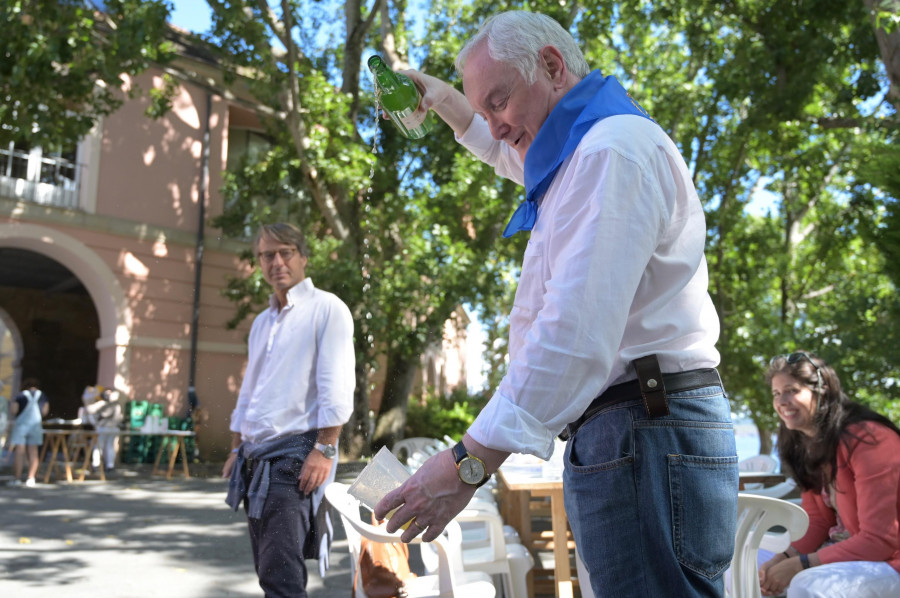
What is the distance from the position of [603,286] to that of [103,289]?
17.6 meters

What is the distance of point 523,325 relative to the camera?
1772 millimetres

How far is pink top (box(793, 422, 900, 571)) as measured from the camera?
2.97 meters

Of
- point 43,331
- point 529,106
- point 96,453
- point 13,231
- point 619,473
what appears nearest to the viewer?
point 619,473

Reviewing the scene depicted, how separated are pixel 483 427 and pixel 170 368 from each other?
17.7 metres

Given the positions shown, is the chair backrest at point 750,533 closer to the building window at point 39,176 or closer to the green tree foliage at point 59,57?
the green tree foliage at point 59,57

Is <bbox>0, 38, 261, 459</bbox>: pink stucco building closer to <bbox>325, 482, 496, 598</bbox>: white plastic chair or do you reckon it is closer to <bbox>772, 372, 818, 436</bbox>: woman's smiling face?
<bbox>325, 482, 496, 598</bbox>: white plastic chair

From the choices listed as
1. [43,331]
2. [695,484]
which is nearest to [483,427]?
[695,484]

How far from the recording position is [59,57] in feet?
34.2

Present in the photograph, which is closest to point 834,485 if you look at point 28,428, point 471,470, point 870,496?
point 870,496

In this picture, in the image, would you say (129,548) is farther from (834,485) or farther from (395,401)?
(395,401)

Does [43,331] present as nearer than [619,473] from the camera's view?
No

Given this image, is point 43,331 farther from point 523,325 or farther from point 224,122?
point 523,325

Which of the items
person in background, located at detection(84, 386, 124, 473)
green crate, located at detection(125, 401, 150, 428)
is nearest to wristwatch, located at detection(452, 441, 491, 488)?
person in background, located at detection(84, 386, 124, 473)

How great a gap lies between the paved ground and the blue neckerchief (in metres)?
4.49
